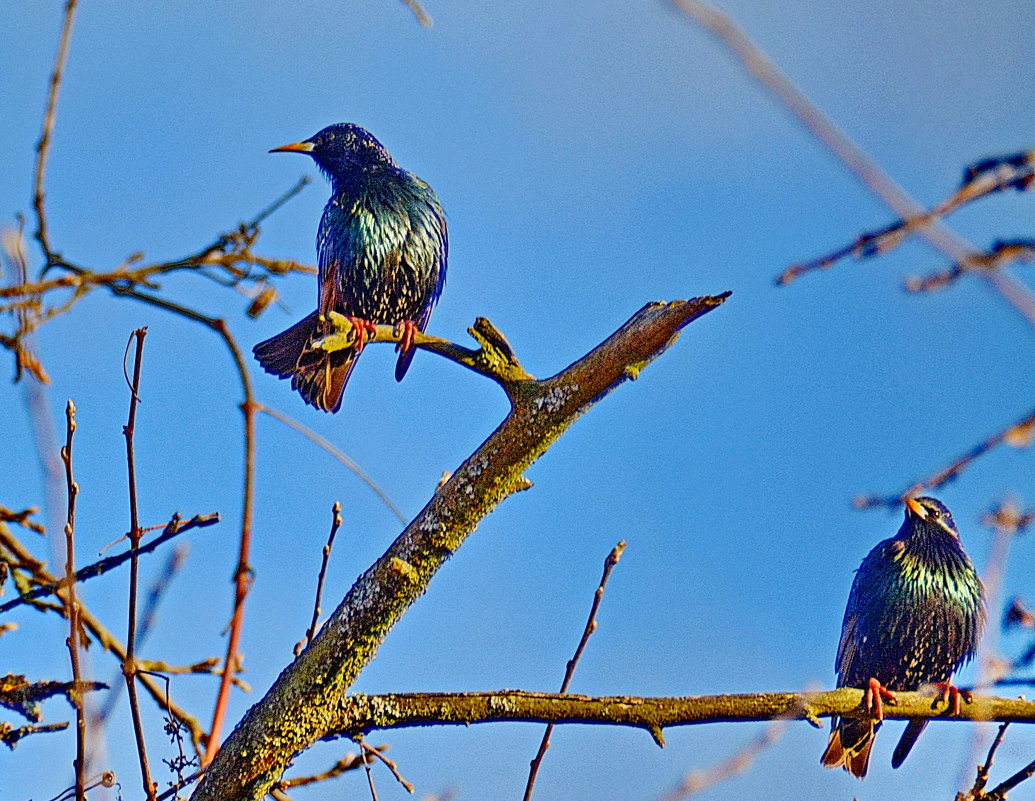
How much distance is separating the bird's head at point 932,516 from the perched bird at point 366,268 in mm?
2590

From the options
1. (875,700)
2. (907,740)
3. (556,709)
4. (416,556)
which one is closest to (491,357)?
(416,556)

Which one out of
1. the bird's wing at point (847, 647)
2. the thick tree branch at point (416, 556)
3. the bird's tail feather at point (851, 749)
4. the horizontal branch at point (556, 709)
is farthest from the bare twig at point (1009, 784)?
the bird's wing at point (847, 647)

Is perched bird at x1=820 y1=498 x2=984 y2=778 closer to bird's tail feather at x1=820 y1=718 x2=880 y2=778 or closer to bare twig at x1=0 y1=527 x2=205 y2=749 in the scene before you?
bird's tail feather at x1=820 y1=718 x2=880 y2=778

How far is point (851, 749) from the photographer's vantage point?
196 inches

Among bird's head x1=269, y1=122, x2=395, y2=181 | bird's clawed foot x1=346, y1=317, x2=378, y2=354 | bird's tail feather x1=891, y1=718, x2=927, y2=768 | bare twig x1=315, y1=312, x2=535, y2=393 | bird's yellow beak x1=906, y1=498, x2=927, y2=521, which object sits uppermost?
bird's head x1=269, y1=122, x2=395, y2=181

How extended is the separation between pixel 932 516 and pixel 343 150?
137 inches

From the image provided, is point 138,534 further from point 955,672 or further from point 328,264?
point 955,672

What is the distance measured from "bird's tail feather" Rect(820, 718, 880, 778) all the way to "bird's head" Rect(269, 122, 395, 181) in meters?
3.46

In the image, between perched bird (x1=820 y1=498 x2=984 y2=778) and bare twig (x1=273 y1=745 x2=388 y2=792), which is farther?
perched bird (x1=820 y1=498 x2=984 y2=778)

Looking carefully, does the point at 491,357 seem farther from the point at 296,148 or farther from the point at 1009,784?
the point at 296,148

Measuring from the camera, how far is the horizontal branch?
2656 mm

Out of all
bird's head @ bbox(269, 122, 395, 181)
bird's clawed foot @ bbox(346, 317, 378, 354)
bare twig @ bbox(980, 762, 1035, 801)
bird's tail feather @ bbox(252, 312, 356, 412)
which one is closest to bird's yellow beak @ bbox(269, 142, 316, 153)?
bird's head @ bbox(269, 122, 395, 181)

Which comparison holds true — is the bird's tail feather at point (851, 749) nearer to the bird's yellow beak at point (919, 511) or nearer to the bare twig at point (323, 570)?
the bird's yellow beak at point (919, 511)

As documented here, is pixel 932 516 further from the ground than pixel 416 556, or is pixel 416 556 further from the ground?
pixel 932 516
